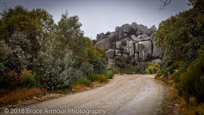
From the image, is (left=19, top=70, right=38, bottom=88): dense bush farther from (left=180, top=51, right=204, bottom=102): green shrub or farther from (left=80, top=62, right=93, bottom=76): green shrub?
(left=180, top=51, right=204, bottom=102): green shrub

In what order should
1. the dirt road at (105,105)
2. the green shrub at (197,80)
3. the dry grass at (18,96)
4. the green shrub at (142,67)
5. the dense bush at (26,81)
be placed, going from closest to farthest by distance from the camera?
1. the green shrub at (197,80)
2. the dirt road at (105,105)
3. the dry grass at (18,96)
4. the dense bush at (26,81)
5. the green shrub at (142,67)

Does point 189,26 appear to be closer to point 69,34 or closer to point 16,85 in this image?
point 69,34

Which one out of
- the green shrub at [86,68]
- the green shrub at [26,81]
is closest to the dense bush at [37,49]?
the green shrub at [26,81]

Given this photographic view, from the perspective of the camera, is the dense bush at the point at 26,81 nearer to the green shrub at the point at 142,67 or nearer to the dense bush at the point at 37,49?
the dense bush at the point at 37,49

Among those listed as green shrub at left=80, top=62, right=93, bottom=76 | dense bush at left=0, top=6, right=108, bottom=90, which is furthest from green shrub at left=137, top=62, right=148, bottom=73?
dense bush at left=0, top=6, right=108, bottom=90

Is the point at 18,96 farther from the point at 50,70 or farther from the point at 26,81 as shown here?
the point at 50,70

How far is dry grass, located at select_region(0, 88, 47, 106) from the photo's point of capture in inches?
203

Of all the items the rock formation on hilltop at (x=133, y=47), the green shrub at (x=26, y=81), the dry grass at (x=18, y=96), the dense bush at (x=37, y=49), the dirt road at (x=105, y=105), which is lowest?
the dirt road at (x=105, y=105)

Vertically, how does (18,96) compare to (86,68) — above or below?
below

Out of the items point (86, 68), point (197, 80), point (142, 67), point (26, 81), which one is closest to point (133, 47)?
point (142, 67)

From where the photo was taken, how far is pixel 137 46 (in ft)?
173

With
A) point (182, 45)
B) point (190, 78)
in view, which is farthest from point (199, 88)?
point (182, 45)

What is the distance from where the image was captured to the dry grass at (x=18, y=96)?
16.9 feet

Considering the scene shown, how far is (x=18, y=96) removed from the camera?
5.74 metres
